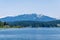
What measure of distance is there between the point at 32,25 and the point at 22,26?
15.6 m

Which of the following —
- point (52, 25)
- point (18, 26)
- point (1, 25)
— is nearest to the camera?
point (1, 25)

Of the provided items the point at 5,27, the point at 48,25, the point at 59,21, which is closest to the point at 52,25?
the point at 48,25

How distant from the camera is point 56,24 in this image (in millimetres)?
128250

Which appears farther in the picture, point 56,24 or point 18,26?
point 56,24

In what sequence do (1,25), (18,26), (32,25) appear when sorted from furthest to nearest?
(32,25) → (18,26) → (1,25)

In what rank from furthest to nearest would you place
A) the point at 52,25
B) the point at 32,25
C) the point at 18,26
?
the point at 32,25 < the point at 52,25 < the point at 18,26

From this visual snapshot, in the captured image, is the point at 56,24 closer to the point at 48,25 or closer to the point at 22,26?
the point at 48,25

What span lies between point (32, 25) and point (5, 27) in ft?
112

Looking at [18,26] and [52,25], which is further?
[52,25]

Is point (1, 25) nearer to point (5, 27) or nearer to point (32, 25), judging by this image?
point (5, 27)

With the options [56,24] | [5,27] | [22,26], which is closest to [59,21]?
[56,24]

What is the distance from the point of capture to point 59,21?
438ft

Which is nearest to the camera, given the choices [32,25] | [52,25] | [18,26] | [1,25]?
[1,25]

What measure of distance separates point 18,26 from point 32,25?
22182mm
